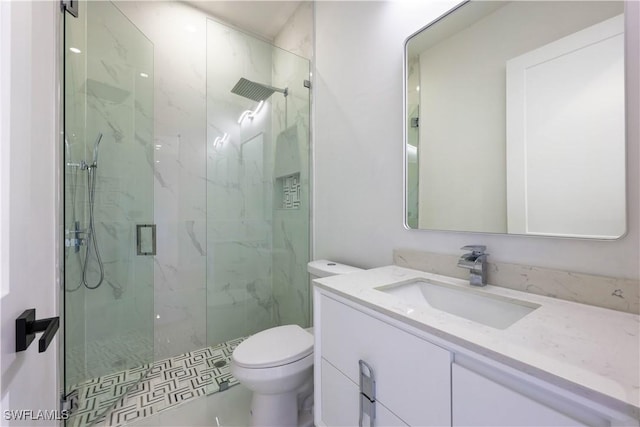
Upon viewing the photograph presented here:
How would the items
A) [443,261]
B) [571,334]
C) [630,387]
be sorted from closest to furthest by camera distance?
[630,387], [571,334], [443,261]

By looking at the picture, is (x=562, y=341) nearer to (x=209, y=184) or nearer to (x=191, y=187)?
(x=209, y=184)

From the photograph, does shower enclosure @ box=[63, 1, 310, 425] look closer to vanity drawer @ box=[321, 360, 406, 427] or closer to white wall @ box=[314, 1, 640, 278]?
white wall @ box=[314, 1, 640, 278]

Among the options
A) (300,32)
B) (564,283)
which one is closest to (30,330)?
(564,283)

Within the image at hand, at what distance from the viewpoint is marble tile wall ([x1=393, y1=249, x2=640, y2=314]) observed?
707mm

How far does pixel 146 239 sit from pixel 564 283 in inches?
89.5

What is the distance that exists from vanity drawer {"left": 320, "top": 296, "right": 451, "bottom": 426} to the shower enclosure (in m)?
1.15

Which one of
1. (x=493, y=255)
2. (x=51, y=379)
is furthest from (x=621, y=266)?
(x=51, y=379)

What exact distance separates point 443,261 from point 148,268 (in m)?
1.98

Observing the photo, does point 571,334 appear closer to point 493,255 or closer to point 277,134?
point 493,255

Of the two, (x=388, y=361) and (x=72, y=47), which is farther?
(x=72, y=47)

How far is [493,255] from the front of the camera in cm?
99

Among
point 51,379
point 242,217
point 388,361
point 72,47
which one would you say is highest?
point 72,47

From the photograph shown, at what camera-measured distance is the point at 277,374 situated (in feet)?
3.95

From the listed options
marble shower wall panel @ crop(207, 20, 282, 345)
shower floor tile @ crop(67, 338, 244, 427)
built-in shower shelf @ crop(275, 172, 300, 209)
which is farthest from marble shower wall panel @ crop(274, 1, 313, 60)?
shower floor tile @ crop(67, 338, 244, 427)
